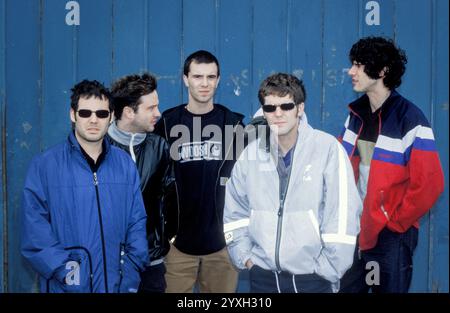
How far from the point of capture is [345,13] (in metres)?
4.50

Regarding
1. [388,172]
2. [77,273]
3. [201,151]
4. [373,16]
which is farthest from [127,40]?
[388,172]

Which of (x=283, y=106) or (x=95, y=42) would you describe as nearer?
(x=283, y=106)

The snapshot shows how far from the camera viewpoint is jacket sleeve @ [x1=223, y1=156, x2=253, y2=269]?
11.7 ft

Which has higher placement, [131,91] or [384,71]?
[384,71]

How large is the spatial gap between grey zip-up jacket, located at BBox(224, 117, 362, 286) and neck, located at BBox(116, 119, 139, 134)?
0.75m

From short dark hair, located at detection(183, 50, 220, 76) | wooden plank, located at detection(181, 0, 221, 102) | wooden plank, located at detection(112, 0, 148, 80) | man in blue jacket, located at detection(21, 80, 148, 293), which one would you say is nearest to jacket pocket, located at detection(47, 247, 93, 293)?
man in blue jacket, located at detection(21, 80, 148, 293)

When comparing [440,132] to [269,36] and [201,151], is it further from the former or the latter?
[201,151]

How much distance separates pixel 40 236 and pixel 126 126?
31.7 inches

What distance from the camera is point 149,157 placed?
376 centimetres

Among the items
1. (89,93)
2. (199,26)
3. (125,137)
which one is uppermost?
(199,26)

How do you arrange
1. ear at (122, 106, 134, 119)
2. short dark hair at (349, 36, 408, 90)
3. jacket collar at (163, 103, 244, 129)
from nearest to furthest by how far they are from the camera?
ear at (122, 106, 134, 119)
short dark hair at (349, 36, 408, 90)
jacket collar at (163, 103, 244, 129)

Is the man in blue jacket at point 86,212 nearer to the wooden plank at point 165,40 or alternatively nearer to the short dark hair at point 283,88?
the short dark hair at point 283,88

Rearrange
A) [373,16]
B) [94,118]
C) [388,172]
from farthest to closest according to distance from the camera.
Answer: [373,16] < [388,172] < [94,118]

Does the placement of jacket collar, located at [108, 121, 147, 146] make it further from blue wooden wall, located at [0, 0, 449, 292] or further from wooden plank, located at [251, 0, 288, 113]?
wooden plank, located at [251, 0, 288, 113]
